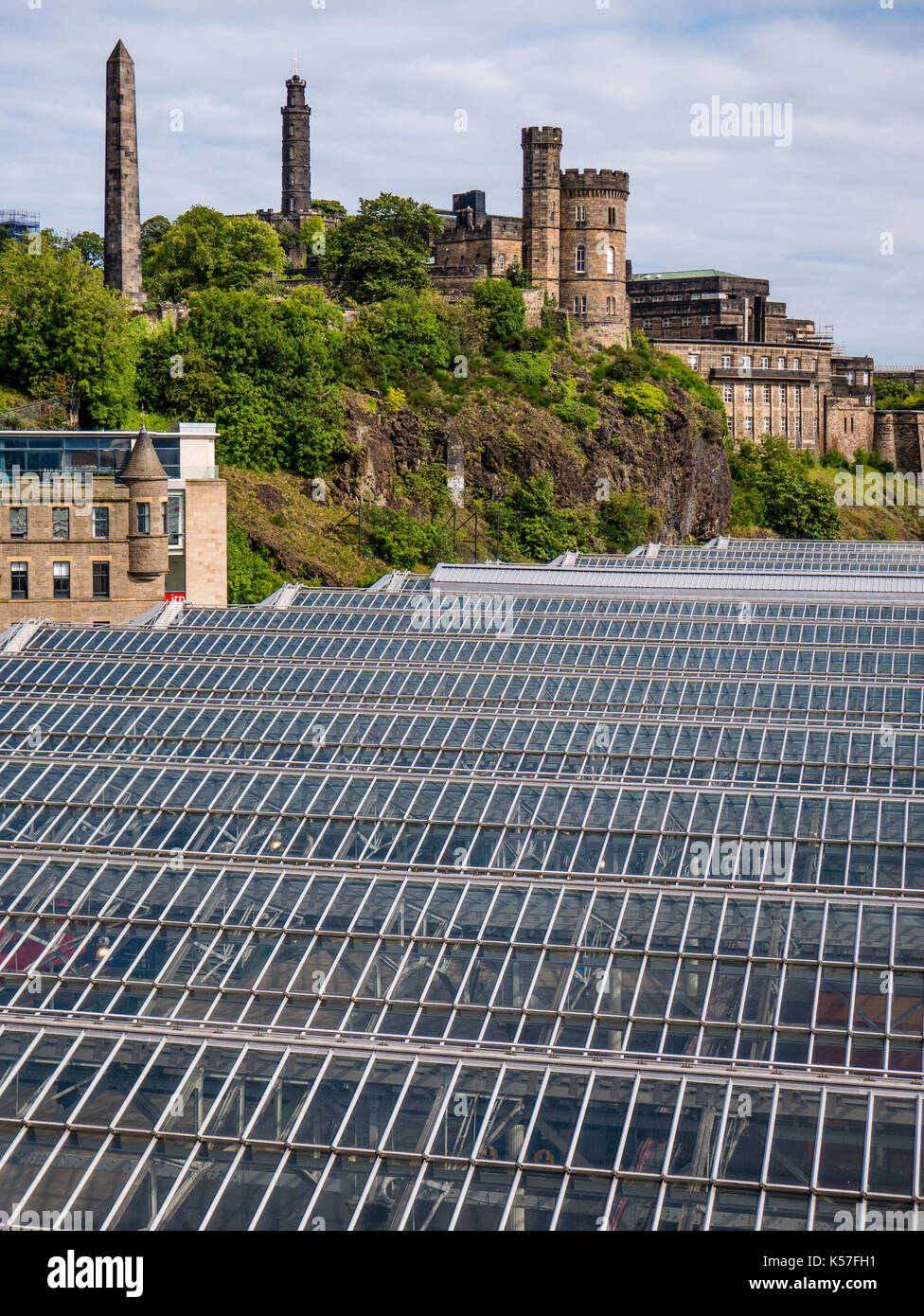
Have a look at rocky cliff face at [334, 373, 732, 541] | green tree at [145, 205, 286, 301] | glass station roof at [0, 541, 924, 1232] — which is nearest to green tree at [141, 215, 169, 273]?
green tree at [145, 205, 286, 301]

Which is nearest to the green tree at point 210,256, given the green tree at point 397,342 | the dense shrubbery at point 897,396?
the green tree at point 397,342

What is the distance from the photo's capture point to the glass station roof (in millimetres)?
16703

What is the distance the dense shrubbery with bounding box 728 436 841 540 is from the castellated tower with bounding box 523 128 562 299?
95.0 ft

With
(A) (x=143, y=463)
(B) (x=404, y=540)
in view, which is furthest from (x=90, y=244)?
A: (A) (x=143, y=463)

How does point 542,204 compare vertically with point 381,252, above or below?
above

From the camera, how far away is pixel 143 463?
71812mm

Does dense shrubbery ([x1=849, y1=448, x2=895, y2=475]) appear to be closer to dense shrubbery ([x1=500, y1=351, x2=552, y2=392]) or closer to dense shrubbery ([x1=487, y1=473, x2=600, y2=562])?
dense shrubbery ([x1=500, y1=351, x2=552, y2=392])

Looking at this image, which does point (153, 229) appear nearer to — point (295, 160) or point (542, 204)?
point (295, 160)

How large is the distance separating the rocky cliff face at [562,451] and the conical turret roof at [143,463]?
27.1 m

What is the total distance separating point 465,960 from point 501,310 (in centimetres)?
10165

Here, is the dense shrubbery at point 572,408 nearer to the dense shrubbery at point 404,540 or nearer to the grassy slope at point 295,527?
the dense shrubbery at point 404,540

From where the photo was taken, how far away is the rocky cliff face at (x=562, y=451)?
103000mm

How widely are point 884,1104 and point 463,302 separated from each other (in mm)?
107896

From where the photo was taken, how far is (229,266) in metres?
109
